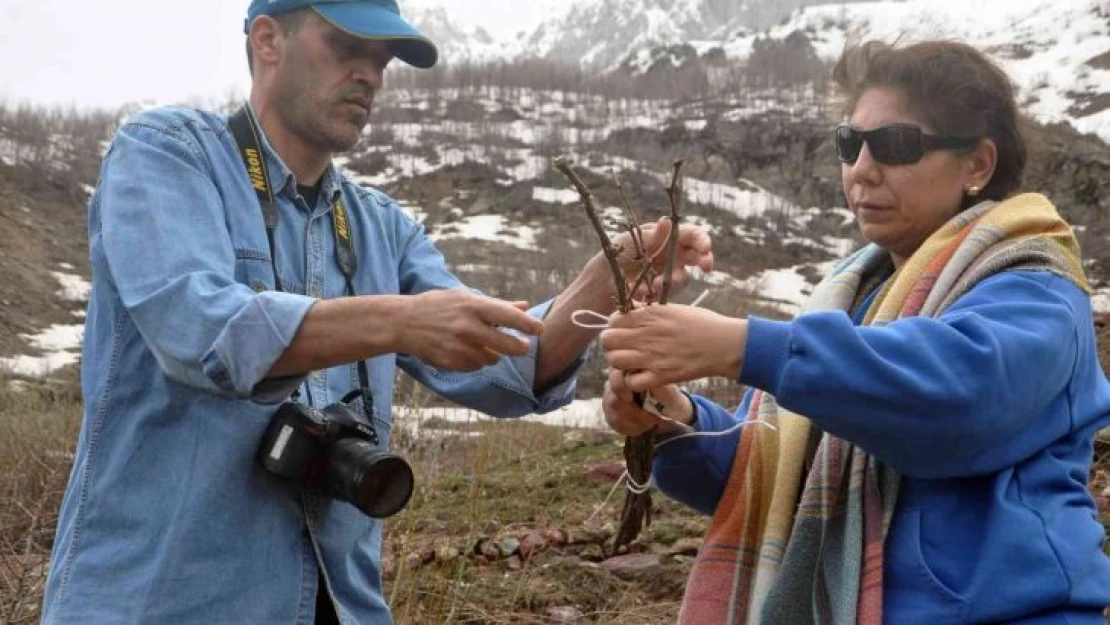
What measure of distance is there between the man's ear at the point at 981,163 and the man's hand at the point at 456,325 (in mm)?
942

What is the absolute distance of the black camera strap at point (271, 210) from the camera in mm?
2117

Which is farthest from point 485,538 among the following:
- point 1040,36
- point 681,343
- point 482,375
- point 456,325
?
point 1040,36

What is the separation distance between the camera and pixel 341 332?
177 centimetres

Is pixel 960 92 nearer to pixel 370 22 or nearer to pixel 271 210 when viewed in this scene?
pixel 370 22

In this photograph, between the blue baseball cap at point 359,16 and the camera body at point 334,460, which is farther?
the blue baseball cap at point 359,16

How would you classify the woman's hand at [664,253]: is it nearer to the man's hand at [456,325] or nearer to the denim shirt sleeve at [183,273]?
the man's hand at [456,325]

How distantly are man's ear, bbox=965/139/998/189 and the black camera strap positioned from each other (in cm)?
130

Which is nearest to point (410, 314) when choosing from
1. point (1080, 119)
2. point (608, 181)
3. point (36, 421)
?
point (36, 421)

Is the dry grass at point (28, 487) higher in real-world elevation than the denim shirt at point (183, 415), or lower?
lower

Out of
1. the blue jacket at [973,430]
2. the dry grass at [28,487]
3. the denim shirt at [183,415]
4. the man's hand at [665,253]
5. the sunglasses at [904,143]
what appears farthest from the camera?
the dry grass at [28,487]

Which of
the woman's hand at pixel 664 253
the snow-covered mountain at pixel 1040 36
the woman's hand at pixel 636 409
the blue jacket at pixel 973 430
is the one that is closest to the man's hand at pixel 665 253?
the woman's hand at pixel 664 253

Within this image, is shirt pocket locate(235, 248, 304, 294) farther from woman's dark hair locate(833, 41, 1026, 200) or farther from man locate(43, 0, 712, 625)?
woman's dark hair locate(833, 41, 1026, 200)

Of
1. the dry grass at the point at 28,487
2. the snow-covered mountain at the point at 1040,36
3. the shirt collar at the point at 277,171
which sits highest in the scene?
the shirt collar at the point at 277,171

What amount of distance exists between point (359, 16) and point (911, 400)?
141 centimetres
